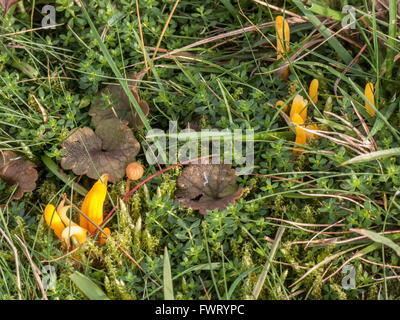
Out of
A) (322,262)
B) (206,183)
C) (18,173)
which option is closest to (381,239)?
(322,262)

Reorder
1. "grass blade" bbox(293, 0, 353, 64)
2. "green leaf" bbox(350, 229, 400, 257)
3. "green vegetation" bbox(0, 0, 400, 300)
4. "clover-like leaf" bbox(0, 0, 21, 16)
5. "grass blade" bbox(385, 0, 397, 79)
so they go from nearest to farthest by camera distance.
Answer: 1. "green leaf" bbox(350, 229, 400, 257)
2. "green vegetation" bbox(0, 0, 400, 300)
3. "grass blade" bbox(385, 0, 397, 79)
4. "grass blade" bbox(293, 0, 353, 64)
5. "clover-like leaf" bbox(0, 0, 21, 16)

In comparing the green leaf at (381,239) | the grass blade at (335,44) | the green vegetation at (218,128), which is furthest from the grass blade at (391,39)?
the green leaf at (381,239)

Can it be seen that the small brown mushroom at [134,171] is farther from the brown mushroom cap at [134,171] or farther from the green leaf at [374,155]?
the green leaf at [374,155]

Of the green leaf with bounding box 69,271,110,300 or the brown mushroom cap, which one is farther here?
the brown mushroom cap

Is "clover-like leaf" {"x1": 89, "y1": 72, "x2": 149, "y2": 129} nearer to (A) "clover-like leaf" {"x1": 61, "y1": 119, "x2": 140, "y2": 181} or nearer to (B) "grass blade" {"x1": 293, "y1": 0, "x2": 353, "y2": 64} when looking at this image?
(A) "clover-like leaf" {"x1": 61, "y1": 119, "x2": 140, "y2": 181}

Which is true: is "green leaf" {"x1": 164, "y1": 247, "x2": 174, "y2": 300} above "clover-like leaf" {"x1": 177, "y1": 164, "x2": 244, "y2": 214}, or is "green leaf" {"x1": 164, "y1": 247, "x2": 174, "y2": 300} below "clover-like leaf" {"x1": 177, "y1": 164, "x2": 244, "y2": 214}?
below

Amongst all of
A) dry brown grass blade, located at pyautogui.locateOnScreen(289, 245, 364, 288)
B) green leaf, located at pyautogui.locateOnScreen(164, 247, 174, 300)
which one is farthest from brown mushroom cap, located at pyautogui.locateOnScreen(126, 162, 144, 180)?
dry brown grass blade, located at pyautogui.locateOnScreen(289, 245, 364, 288)
